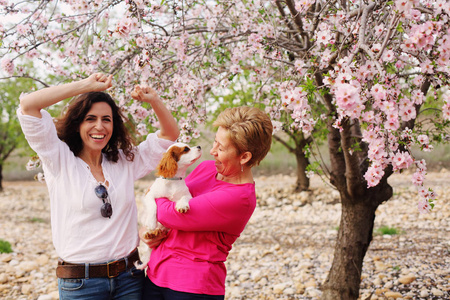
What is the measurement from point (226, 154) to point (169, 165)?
1.17 ft

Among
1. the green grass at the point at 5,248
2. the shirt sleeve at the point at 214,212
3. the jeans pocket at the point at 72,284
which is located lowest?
the green grass at the point at 5,248

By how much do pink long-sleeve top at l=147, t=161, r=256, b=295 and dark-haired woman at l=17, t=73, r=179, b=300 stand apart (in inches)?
8.9

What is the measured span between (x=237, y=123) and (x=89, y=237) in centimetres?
106

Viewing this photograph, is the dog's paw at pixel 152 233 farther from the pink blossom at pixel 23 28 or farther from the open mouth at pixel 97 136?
the pink blossom at pixel 23 28

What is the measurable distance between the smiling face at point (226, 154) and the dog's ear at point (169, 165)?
242 mm

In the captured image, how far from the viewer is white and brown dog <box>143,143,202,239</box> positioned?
2328 mm

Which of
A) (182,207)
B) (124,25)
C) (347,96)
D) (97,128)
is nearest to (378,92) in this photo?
(347,96)

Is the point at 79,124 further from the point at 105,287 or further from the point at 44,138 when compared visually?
the point at 105,287

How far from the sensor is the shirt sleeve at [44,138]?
2.08 meters

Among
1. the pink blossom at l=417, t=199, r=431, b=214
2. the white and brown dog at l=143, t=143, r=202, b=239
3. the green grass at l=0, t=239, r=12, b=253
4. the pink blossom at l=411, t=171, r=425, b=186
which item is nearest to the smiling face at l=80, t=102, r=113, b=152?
the white and brown dog at l=143, t=143, r=202, b=239

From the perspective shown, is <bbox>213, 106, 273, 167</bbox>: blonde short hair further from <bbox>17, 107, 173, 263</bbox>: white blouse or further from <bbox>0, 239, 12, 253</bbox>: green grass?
<bbox>0, 239, 12, 253</bbox>: green grass

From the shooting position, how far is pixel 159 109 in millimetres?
2539

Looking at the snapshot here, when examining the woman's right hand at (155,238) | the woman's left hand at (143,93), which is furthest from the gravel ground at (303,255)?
the woman's left hand at (143,93)

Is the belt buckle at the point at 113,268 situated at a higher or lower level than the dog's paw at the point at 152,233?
lower
